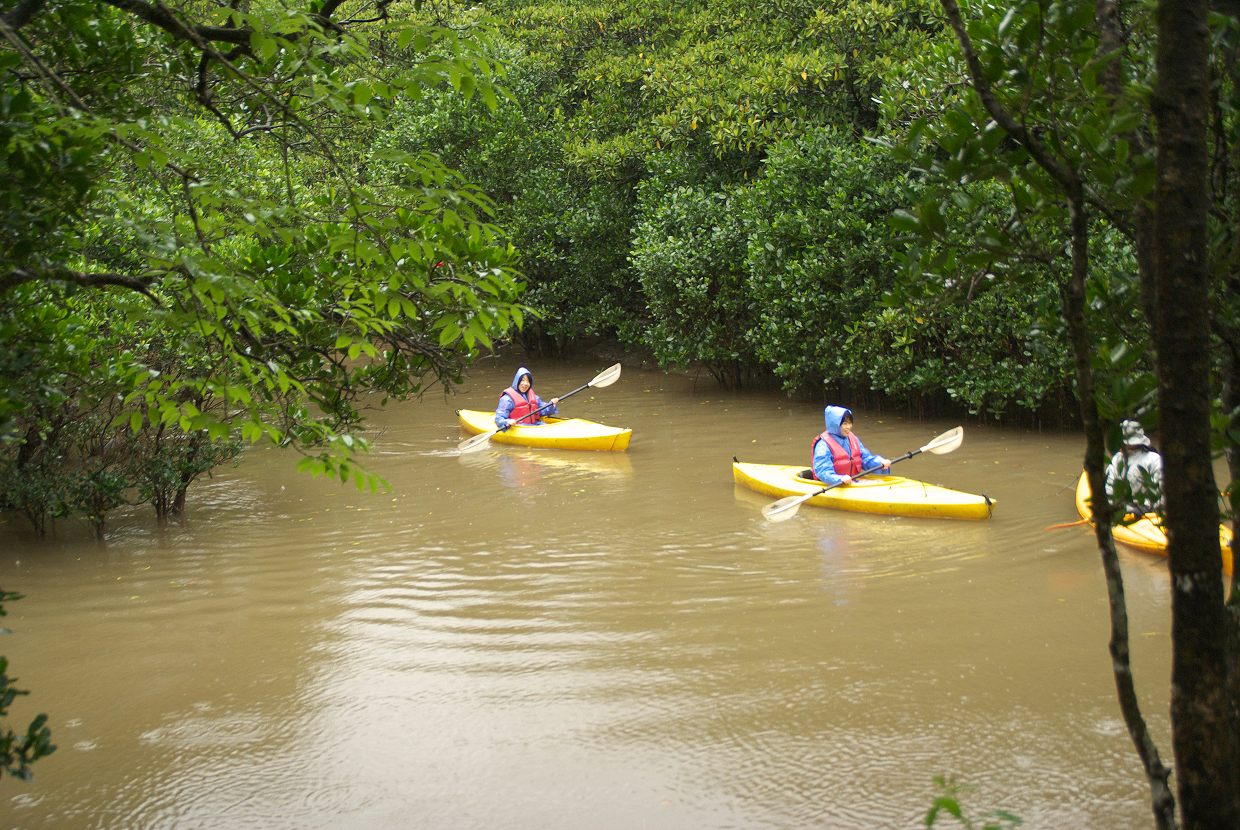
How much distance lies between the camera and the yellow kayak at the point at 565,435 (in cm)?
1381

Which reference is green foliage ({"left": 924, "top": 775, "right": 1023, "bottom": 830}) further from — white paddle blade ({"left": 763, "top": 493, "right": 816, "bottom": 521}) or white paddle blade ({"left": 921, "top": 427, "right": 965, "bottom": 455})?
white paddle blade ({"left": 921, "top": 427, "right": 965, "bottom": 455})

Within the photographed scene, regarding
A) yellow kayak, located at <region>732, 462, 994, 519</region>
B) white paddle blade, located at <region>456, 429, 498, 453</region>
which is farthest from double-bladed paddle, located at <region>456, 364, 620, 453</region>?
yellow kayak, located at <region>732, 462, 994, 519</region>

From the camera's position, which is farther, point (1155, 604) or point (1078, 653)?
point (1155, 604)

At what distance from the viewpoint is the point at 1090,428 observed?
7.94ft

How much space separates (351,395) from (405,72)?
1.77 metres

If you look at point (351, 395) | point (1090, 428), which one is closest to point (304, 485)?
point (351, 395)

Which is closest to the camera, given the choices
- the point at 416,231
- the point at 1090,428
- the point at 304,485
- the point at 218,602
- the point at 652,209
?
the point at 1090,428

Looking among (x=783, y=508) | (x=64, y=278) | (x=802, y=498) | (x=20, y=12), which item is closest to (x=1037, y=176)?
(x=64, y=278)

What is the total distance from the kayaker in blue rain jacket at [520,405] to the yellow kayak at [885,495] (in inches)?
180

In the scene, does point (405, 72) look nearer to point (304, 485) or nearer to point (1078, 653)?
point (1078, 653)

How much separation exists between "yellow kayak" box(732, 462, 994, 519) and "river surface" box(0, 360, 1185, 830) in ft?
0.49

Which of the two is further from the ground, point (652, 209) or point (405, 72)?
point (652, 209)

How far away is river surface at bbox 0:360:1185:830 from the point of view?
5070 mm

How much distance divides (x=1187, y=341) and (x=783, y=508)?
25.9 ft
